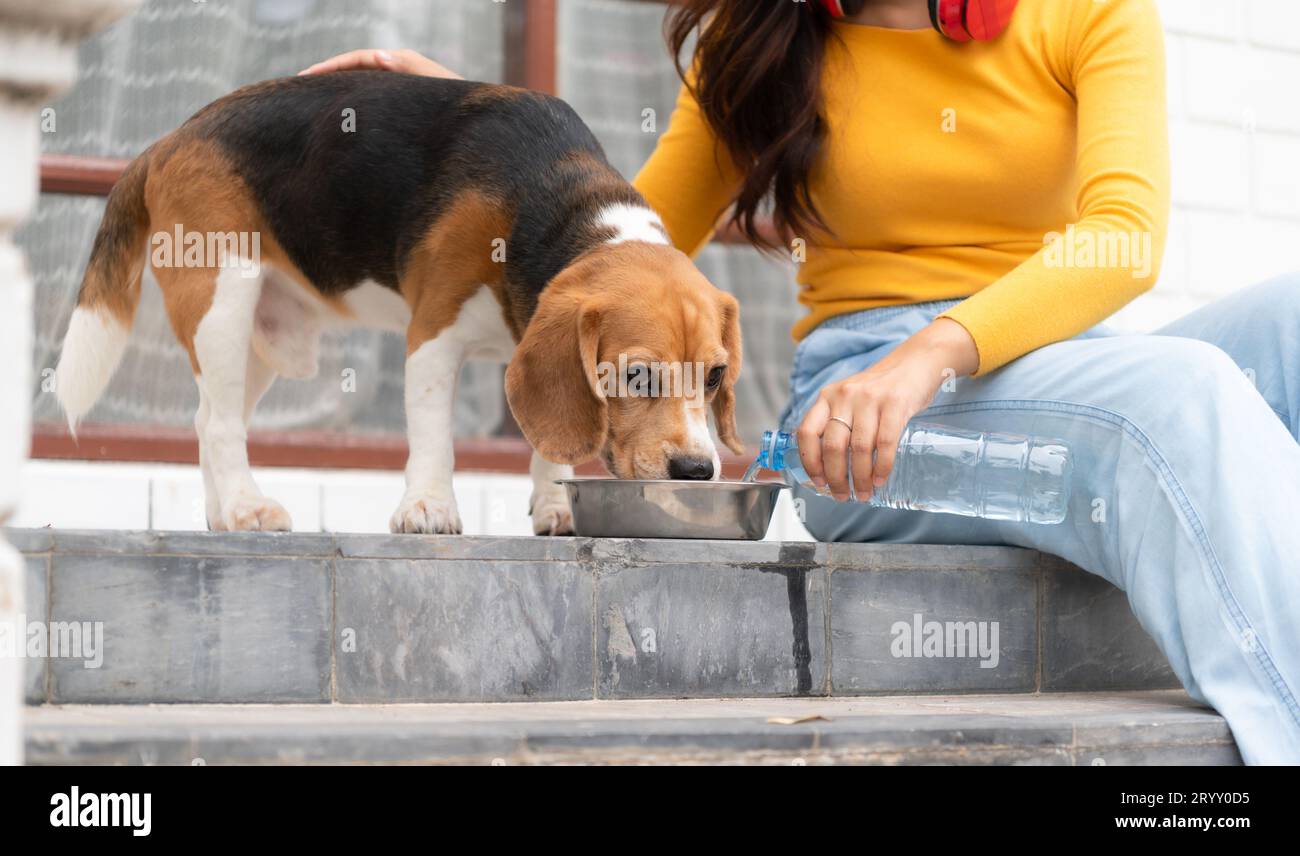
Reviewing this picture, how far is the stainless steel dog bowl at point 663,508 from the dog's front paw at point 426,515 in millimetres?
322

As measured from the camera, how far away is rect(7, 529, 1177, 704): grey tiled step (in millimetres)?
2193

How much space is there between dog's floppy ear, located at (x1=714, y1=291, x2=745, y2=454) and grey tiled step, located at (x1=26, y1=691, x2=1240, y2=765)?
79 centimetres

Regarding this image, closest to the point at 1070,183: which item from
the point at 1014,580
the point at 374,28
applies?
the point at 1014,580

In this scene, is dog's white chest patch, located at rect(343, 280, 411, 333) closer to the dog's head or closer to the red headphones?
the dog's head

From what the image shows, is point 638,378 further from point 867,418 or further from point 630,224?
point 867,418

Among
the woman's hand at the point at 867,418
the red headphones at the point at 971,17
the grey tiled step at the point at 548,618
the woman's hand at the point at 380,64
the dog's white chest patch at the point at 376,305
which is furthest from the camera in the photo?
the woman's hand at the point at 380,64

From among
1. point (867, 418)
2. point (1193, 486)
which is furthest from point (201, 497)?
point (1193, 486)

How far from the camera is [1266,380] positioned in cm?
276

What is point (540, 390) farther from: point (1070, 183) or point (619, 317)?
point (1070, 183)

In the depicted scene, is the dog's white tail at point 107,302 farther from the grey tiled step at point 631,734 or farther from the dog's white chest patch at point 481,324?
the grey tiled step at point 631,734

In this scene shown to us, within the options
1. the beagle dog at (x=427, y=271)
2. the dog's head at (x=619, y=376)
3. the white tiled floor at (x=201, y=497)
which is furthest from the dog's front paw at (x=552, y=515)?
the white tiled floor at (x=201, y=497)

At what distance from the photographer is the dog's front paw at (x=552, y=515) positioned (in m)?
3.07

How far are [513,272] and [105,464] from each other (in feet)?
7.02

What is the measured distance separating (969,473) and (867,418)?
751mm
